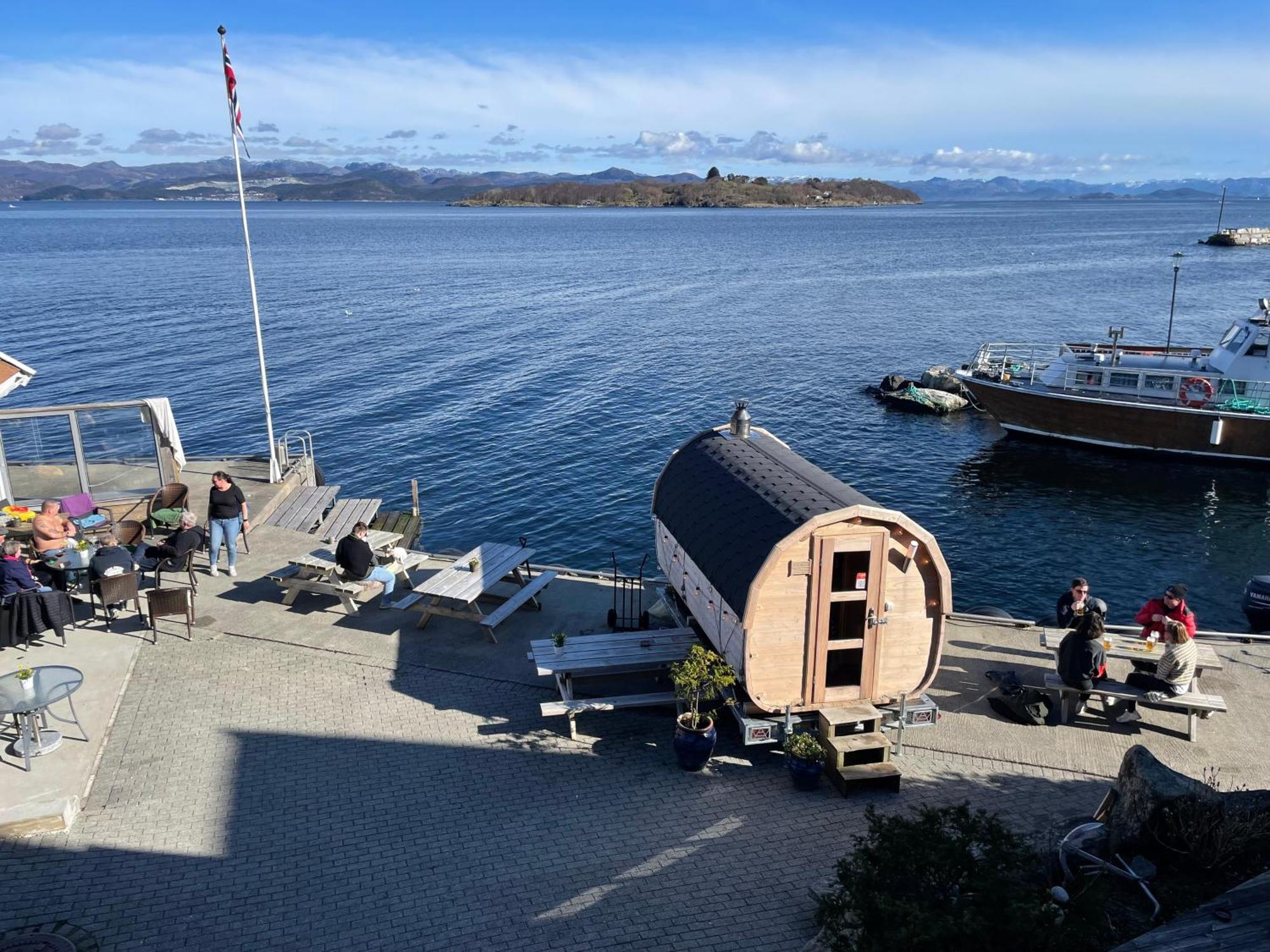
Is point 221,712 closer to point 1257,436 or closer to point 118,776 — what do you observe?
point 118,776

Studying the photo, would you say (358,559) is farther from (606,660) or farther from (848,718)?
(848,718)

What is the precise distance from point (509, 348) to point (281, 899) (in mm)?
44928

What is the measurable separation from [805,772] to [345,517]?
444 inches

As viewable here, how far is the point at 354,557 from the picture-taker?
1424 cm

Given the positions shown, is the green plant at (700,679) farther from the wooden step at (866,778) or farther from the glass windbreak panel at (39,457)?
the glass windbreak panel at (39,457)

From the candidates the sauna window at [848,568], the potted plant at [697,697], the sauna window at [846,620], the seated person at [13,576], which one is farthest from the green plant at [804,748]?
the seated person at [13,576]

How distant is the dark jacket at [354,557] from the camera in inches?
561

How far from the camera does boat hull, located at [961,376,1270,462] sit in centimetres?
3222

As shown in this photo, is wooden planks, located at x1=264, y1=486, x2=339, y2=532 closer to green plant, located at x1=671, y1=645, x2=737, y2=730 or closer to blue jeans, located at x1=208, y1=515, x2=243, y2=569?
blue jeans, located at x1=208, y1=515, x2=243, y2=569

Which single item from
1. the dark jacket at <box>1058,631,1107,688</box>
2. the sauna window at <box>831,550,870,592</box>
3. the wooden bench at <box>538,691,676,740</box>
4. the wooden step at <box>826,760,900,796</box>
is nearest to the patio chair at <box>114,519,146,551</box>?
the wooden bench at <box>538,691,676,740</box>

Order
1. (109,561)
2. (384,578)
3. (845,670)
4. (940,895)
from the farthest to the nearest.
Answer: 1. (384,578)
2. (109,561)
3. (845,670)
4. (940,895)

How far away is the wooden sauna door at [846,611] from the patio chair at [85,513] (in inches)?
529

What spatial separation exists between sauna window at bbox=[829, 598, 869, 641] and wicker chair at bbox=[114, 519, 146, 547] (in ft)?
42.8

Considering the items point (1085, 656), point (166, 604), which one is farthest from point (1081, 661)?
point (166, 604)
